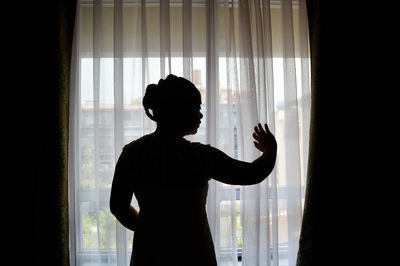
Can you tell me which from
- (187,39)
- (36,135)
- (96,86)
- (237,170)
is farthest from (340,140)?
(36,135)

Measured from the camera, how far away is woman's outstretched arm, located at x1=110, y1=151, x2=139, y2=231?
74cm

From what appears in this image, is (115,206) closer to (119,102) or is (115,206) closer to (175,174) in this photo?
(175,174)

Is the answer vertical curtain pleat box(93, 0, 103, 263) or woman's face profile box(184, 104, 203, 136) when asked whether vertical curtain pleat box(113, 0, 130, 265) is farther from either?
woman's face profile box(184, 104, 203, 136)

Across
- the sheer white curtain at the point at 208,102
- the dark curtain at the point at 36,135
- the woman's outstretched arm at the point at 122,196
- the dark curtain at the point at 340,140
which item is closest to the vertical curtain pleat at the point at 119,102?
the sheer white curtain at the point at 208,102

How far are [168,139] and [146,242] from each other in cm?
27

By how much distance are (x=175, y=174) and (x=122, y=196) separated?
180mm

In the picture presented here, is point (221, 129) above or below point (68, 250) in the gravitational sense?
above

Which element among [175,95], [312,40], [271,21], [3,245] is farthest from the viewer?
[271,21]

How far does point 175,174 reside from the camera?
27.2 inches

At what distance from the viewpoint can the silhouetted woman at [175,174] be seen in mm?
691

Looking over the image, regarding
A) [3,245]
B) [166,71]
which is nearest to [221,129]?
[166,71]

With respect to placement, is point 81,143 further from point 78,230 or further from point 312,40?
point 312,40

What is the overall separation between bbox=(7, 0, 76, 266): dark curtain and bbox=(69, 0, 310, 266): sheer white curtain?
6.0 inches

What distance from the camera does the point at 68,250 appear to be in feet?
4.04
